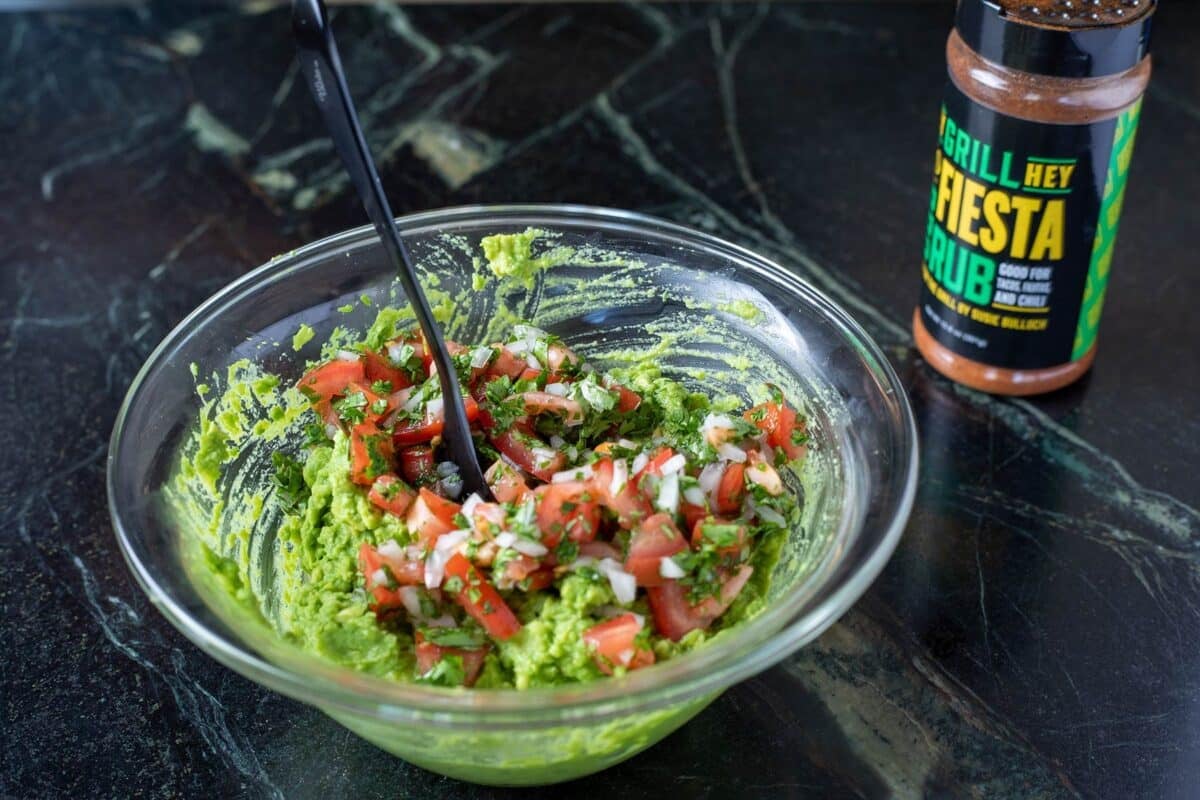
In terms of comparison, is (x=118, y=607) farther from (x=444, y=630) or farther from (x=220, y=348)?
(x=444, y=630)

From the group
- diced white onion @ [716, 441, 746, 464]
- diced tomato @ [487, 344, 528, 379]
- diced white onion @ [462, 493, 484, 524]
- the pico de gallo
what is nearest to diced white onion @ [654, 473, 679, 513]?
the pico de gallo

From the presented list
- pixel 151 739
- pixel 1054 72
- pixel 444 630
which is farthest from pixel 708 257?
pixel 151 739

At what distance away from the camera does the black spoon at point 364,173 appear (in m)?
1.32

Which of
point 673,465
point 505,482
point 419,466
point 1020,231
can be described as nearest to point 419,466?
point 419,466

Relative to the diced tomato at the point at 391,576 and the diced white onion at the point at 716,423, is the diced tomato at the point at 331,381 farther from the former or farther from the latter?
the diced white onion at the point at 716,423

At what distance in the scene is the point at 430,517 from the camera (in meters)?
1.53

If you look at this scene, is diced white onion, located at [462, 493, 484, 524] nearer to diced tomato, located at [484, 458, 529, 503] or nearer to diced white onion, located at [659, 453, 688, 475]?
diced tomato, located at [484, 458, 529, 503]

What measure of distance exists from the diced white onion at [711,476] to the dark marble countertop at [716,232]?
279mm

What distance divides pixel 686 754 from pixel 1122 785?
0.51m

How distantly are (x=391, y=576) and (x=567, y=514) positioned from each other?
0.69ft

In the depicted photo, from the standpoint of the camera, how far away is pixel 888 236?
240cm

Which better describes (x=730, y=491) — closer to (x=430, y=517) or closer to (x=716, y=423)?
(x=716, y=423)

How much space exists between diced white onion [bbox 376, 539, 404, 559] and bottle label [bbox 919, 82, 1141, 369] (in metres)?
0.96

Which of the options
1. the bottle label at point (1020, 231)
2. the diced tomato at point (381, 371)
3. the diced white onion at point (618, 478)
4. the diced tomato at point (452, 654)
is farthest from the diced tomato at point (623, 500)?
the bottle label at point (1020, 231)
